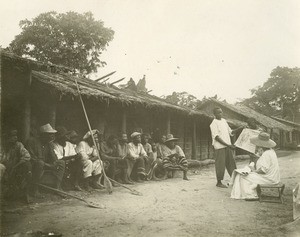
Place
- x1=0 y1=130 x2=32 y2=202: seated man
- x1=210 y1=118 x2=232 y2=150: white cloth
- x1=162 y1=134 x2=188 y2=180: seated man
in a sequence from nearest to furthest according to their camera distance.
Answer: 1. x1=0 y1=130 x2=32 y2=202: seated man
2. x1=210 y1=118 x2=232 y2=150: white cloth
3. x1=162 y1=134 x2=188 y2=180: seated man

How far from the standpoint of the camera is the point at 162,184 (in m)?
7.11

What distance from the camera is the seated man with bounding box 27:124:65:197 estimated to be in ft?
17.2

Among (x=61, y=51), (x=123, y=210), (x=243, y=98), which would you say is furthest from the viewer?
(x=243, y=98)

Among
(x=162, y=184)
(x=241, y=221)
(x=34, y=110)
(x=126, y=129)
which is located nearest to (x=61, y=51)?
(x=126, y=129)

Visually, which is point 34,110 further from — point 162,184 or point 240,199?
point 240,199

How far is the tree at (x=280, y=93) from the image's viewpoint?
32306 mm

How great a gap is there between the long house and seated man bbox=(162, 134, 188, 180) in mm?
1173

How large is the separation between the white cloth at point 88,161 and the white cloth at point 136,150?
1.13 m

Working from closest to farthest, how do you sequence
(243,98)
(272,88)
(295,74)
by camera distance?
1. (295,74)
2. (272,88)
3. (243,98)

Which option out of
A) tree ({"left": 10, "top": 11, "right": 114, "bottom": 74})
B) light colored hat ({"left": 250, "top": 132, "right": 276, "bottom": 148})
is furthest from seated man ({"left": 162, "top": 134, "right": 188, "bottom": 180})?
tree ({"left": 10, "top": 11, "right": 114, "bottom": 74})

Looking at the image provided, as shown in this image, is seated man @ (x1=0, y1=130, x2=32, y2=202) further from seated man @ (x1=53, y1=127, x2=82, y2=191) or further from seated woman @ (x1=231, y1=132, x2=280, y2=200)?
seated woman @ (x1=231, y1=132, x2=280, y2=200)

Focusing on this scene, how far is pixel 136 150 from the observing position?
7.83 meters

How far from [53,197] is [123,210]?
1412 millimetres

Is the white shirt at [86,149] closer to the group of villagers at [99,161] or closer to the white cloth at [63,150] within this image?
the group of villagers at [99,161]
